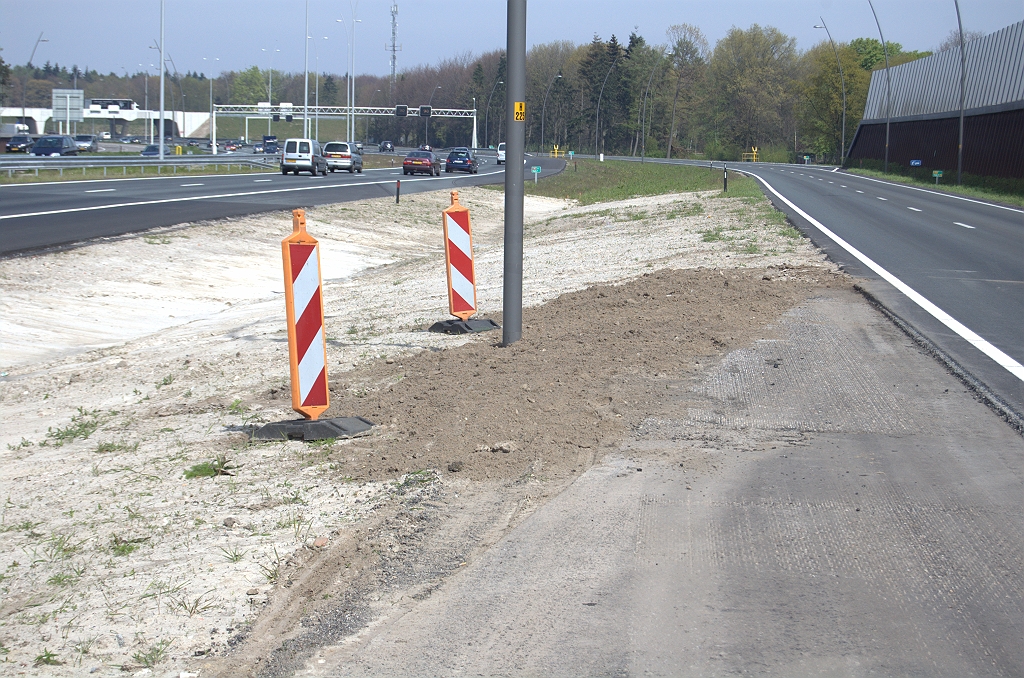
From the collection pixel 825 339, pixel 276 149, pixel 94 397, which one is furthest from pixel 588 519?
pixel 276 149

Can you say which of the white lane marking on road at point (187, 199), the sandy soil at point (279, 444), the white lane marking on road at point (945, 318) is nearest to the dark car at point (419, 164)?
the white lane marking on road at point (187, 199)

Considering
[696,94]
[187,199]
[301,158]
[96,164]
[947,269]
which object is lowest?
[947,269]

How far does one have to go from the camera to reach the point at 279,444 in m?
6.63

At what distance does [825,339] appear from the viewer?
337 inches

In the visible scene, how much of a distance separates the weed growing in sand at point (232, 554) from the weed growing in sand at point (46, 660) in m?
0.95

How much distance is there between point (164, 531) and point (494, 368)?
3.59 meters

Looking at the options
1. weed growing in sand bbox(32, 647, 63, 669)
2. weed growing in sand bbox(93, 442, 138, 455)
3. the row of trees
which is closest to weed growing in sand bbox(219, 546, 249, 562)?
weed growing in sand bbox(32, 647, 63, 669)

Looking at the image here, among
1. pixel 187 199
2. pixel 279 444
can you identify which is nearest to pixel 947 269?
pixel 279 444

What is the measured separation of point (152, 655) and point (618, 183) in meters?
57.1

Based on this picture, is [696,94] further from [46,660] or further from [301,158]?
[46,660]

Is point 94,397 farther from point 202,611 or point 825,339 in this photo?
point 825,339

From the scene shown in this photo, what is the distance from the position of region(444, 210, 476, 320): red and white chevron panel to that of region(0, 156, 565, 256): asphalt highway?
11477 mm

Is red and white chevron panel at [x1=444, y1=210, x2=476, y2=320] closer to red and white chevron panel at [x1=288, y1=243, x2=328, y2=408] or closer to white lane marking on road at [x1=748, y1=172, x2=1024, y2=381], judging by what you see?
red and white chevron panel at [x1=288, y1=243, x2=328, y2=408]

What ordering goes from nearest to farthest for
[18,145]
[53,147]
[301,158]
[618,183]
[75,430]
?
[75,430] < [301,158] < [53,147] < [618,183] < [18,145]
